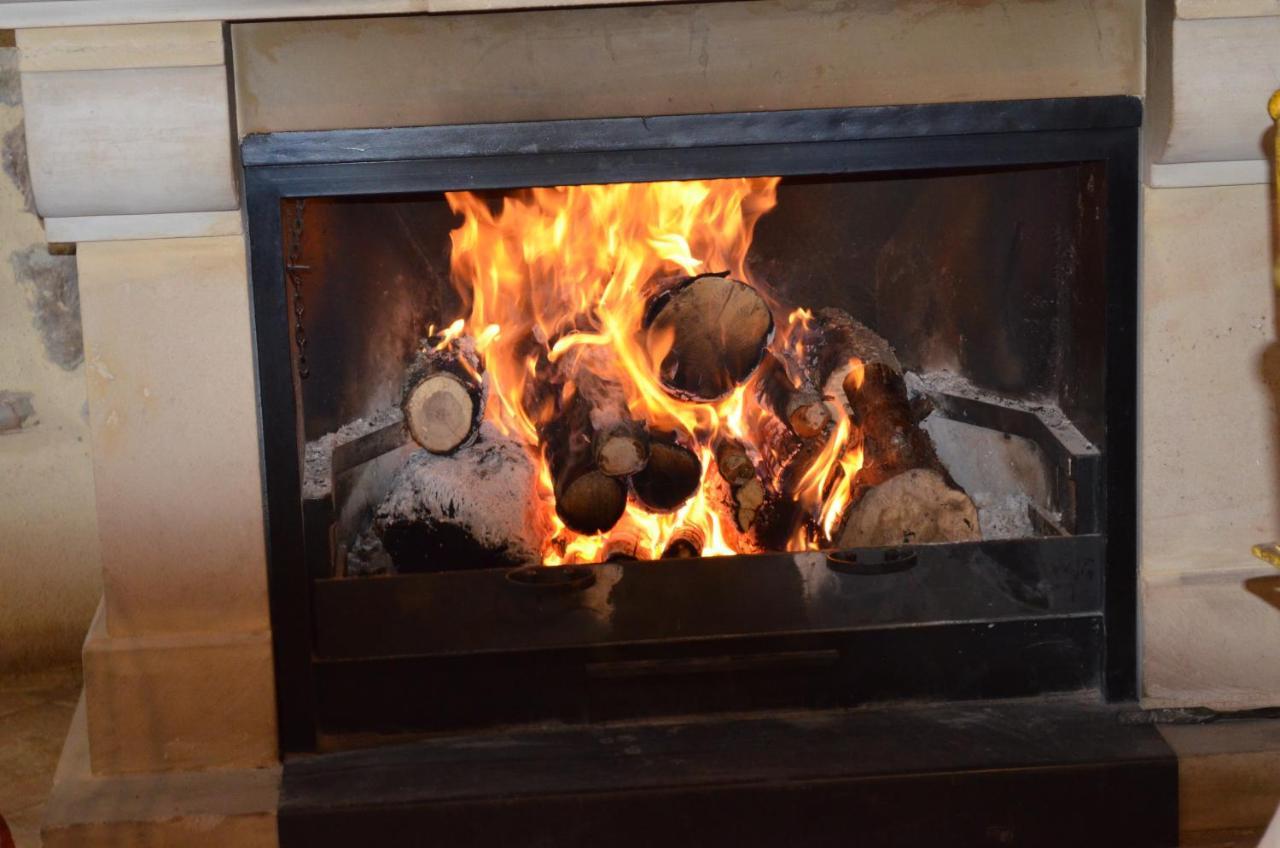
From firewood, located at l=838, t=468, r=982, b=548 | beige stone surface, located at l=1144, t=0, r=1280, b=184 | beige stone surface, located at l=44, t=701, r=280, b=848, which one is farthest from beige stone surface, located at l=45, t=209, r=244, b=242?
beige stone surface, located at l=1144, t=0, r=1280, b=184

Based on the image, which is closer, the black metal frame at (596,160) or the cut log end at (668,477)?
the black metal frame at (596,160)

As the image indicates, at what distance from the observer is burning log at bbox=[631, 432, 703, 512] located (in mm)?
2080

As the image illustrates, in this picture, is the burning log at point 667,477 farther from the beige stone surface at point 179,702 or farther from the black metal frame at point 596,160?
the beige stone surface at point 179,702

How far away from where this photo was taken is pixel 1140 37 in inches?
71.5

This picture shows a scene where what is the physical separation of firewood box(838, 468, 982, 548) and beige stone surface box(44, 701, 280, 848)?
0.90m

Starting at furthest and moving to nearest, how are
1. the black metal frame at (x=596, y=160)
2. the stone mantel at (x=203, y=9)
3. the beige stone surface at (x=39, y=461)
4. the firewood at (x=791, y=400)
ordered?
the beige stone surface at (x=39, y=461), the firewood at (x=791, y=400), the black metal frame at (x=596, y=160), the stone mantel at (x=203, y=9)

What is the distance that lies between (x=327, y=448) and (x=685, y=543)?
0.54 metres

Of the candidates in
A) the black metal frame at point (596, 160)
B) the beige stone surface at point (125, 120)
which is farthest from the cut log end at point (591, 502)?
the beige stone surface at point (125, 120)

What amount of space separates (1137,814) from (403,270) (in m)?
1.34

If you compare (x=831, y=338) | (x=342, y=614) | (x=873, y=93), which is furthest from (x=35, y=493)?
(x=873, y=93)

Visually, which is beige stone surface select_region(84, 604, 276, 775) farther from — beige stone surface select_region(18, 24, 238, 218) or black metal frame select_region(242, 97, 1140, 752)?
beige stone surface select_region(18, 24, 238, 218)

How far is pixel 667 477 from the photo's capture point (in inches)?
82.1

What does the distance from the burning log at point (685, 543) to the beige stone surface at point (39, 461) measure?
3.40 ft

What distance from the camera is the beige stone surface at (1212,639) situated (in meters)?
1.93
